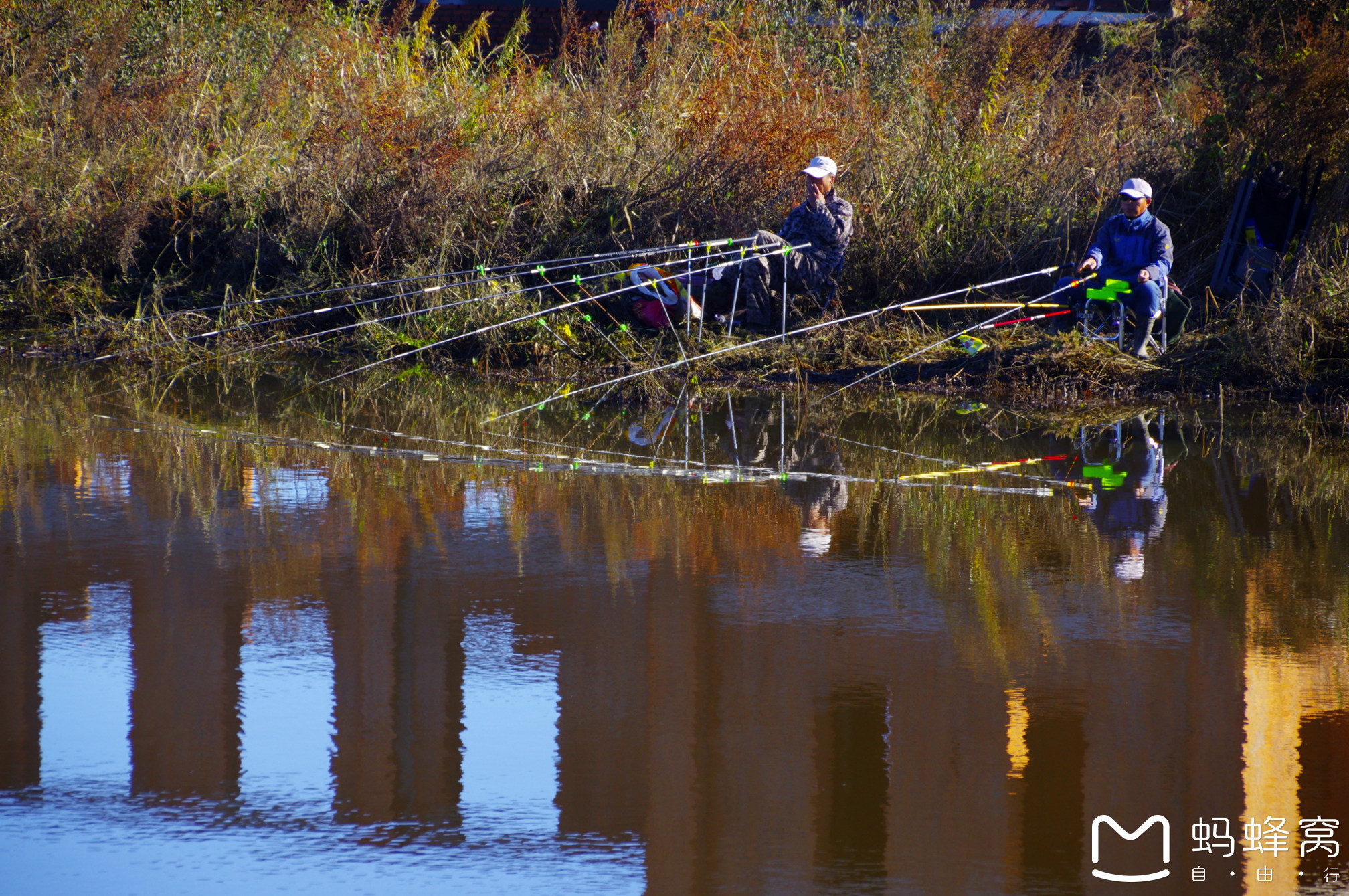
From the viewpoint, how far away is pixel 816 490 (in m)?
6.91

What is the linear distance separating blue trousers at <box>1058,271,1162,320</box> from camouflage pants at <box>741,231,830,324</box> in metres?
2.01

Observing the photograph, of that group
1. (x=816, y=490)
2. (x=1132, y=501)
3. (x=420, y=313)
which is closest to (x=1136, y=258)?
(x=1132, y=501)

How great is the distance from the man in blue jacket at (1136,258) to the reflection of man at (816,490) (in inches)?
133

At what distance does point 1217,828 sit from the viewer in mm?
3438

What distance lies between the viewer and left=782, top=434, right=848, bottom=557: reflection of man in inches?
235

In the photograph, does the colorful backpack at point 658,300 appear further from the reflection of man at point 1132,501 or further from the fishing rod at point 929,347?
the reflection of man at point 1132,501

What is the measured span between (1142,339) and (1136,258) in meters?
0.63

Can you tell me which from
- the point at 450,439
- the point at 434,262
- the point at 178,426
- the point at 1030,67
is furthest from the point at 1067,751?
the point at 1030,67

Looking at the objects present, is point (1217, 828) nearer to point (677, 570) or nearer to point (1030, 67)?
point (677, 570)

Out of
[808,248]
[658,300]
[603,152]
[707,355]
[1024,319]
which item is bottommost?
[707,355]

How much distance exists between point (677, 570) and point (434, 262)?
779 centimetres

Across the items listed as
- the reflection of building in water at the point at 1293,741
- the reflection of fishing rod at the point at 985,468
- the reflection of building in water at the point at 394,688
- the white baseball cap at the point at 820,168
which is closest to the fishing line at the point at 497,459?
the reflection of fishing rod at the point at 985,468

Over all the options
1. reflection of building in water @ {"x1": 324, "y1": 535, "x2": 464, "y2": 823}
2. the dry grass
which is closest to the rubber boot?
the dry grass

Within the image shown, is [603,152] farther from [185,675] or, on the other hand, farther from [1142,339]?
[185,675]
